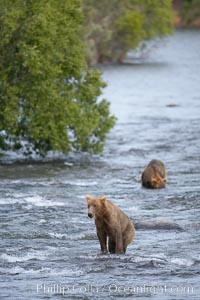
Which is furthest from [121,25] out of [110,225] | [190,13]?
[110,225]

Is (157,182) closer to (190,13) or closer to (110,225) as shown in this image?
(110,225)

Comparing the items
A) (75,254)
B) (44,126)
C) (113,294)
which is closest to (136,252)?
(75,254)

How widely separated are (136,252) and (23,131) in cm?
1183

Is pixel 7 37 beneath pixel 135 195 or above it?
above

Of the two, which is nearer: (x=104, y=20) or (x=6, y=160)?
(x=6, y=160)

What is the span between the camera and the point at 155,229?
19.3m

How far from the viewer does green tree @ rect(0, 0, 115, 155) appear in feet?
91.1

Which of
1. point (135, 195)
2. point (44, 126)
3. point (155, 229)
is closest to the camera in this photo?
point (155, 229)

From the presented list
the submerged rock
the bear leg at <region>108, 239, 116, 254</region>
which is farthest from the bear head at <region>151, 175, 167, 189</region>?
the bear leg at <region>108, 239, 116, 254</region>

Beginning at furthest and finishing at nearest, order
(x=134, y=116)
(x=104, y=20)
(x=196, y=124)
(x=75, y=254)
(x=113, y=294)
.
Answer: (x=104, y=20) < (x=134, y=116) < (x=196, y=124) < (x=75, y=254) < (x=113, y=294)

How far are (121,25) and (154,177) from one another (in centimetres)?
5238

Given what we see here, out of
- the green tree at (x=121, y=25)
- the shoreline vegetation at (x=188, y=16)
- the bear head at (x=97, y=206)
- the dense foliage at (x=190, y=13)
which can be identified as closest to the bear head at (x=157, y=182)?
the bear head at (x=97, y=206)

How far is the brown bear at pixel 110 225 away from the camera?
16.0 metres

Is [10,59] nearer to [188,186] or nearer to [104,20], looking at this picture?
[188,186]
